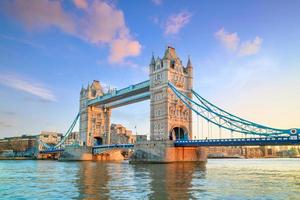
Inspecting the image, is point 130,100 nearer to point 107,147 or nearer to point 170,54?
point 107,147

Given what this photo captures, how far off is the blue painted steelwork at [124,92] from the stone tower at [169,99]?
15.8ft

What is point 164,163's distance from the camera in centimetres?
6366

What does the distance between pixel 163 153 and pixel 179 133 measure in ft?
38.7

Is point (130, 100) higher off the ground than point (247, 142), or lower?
higher

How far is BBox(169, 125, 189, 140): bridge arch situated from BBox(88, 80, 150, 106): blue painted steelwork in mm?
13734

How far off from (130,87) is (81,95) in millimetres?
35407

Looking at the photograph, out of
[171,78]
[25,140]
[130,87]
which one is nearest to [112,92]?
[130,87]

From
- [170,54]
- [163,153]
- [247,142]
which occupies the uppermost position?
[170,54]

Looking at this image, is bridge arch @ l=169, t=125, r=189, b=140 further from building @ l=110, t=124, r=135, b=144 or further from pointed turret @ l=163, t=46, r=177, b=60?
building @ l=110, t=124, r=135, b=144

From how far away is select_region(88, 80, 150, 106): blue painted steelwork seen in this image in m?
82.7

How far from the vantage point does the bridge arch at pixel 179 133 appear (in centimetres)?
7504

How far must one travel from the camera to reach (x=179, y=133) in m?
75.2

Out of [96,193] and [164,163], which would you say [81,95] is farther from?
[96,193]

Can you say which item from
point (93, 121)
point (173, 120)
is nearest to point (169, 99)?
point (173, 120)
